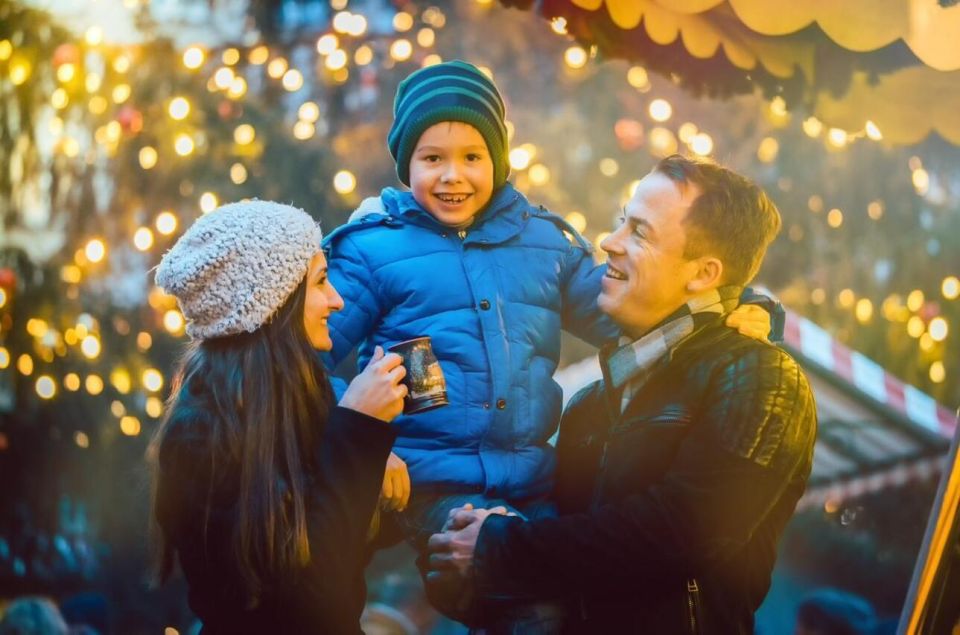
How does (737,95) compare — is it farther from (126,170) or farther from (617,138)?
(126,170)

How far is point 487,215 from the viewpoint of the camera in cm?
241

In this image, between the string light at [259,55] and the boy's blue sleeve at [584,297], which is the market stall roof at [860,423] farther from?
the string light at [259,55]

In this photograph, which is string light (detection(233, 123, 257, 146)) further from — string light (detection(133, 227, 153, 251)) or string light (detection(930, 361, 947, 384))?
string light (detection(930, 361, 947, 384))

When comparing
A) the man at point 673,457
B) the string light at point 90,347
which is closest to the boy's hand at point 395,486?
the man at point 673,457

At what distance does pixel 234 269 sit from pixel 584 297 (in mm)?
783

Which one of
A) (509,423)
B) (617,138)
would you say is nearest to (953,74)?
(617,138)

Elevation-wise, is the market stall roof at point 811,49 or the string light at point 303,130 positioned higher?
the market stall roof at point 811,49

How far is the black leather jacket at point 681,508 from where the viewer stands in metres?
2.20

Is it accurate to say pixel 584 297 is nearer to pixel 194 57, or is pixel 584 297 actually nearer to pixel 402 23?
pixel 402 23

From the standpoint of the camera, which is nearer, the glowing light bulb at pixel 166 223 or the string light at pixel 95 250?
the glowing light bulb at pixel 166 223

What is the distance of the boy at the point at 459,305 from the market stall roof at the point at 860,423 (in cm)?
78

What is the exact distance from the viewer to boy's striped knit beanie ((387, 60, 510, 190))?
2365 millimetres

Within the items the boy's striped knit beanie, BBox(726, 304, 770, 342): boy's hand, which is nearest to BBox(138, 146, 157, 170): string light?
the boy's striped knit beanie

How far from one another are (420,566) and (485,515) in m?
Result: 0.25
